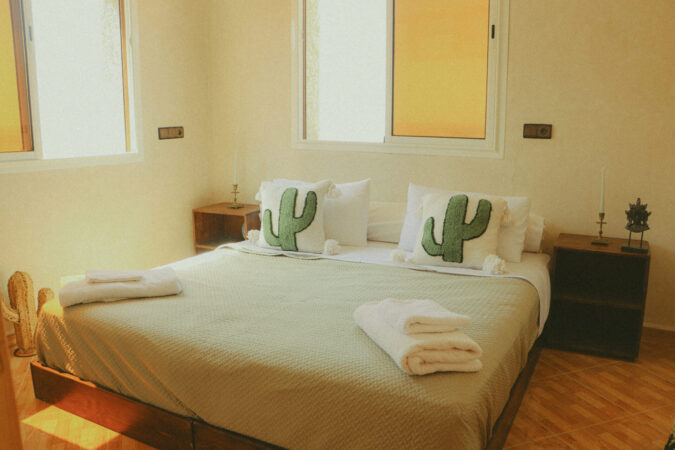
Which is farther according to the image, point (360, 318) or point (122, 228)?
point (122, 228)

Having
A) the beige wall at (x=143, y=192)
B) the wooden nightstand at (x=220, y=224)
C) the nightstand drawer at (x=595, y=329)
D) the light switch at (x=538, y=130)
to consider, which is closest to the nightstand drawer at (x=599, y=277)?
the nightstand drawer at (x=595, y=329)

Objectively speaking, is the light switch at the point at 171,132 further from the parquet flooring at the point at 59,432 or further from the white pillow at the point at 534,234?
the white pillow at the point at 534,234

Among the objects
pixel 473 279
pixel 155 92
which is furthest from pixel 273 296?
pixel 155 92

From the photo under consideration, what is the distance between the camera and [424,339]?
186 centimetres

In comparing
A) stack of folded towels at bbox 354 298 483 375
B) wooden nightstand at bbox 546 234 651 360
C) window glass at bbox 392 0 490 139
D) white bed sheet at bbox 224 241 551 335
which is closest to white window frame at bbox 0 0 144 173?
white bed sheet at bbox 224 241 551 335

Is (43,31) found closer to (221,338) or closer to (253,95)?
(253,95)

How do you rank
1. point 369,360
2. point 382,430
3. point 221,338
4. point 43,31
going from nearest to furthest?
point 382,430, point 369,360, point 221,338, point 43,31

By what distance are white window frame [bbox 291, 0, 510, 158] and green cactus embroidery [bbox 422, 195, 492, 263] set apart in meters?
0.71

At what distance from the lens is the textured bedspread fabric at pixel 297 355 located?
68.2 inches

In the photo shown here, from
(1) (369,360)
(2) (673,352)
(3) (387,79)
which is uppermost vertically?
(3) (387,79)

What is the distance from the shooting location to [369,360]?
1.89 m

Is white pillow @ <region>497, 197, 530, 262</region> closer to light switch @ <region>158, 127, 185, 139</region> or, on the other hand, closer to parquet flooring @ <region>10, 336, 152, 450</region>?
parquet flooring @ <region>10, 336, 152, 450</region>

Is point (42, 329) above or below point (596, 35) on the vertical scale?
below

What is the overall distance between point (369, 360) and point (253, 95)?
2.84 metres
